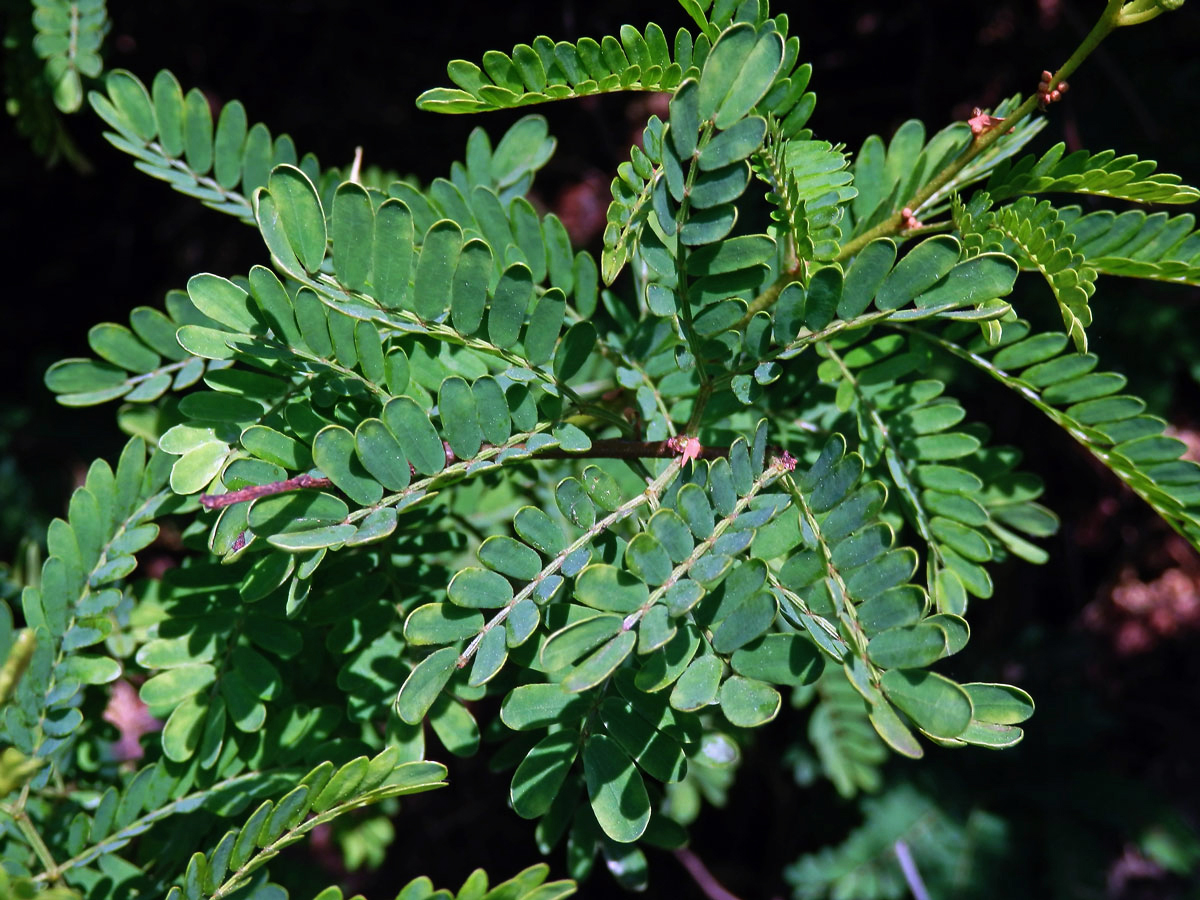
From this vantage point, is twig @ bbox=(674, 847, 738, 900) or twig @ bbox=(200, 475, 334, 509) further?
twig @ bbox=(674, 847, 738, 900)

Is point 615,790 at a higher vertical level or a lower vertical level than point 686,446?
lower

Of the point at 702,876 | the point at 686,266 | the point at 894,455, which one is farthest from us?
the point at 702,876

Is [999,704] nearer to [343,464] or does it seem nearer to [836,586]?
[836,586]

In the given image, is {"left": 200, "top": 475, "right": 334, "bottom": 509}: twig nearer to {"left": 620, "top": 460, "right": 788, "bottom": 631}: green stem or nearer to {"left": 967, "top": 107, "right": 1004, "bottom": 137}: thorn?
{"left": 620, "top": 460, "right": 788, "bottom": 631}: green stem

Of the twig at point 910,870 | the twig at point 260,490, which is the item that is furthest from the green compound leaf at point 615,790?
the twig at point 910,870

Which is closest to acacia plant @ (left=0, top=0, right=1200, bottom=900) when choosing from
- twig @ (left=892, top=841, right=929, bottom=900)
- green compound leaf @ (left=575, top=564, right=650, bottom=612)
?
green compound leaf @ (left=575, top=564, right=650, bottom=612)

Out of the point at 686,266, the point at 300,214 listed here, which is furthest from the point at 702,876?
the point at 300,214

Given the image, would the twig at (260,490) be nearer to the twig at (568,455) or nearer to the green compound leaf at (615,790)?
A: the twig at (568,455)

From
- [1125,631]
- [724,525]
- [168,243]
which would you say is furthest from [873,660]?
[168,243]

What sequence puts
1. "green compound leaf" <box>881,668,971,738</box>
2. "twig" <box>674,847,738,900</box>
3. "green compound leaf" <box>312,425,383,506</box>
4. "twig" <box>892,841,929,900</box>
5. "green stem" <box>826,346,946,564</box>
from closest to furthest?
"green compound leaf" <box>881,668,971,738</box>, "green compound leaf" <box>312,425,383,506</box>, "green stem" <box>826,346,946,564</box>, "twig" <box>892,841,929,900</box>, "twig" <box>674,847,738,900</box>
